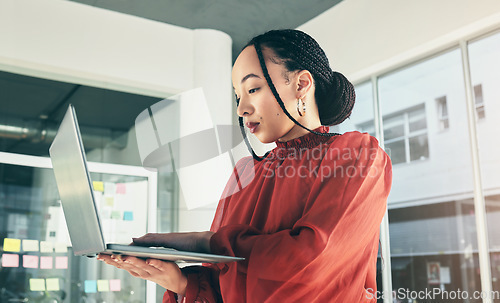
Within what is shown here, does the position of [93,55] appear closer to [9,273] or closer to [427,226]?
[9,273]

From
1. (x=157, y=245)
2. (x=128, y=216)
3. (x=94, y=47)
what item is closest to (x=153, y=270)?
(x=157, y=245)

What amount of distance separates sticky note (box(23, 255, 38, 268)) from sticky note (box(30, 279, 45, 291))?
0.32 ft

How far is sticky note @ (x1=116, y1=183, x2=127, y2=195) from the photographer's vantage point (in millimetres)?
3902

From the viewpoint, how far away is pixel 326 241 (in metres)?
0.66

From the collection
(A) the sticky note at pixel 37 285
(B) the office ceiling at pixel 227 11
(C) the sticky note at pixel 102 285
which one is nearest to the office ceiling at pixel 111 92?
(B) the office ceiling at pixel 227 11

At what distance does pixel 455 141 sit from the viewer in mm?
3232

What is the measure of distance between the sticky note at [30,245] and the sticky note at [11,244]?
0.12 ft

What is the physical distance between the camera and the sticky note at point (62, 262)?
3.49 metres

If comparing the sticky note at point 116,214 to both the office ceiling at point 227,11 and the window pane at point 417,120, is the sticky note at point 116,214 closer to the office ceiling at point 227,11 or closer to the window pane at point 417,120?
the office ceiling at point 227,11

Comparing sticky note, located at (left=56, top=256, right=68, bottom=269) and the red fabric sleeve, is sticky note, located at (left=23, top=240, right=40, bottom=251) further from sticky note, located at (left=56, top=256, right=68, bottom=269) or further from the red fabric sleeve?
the red fabric sleeve

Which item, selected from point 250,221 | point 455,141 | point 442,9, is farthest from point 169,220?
point 250,221

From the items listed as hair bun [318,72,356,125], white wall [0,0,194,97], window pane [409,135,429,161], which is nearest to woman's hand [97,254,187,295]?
hair bun [318,72,356,125]

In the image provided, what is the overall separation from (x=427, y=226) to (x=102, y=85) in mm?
2696

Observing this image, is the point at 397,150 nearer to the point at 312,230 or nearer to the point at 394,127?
the point at 394,127
